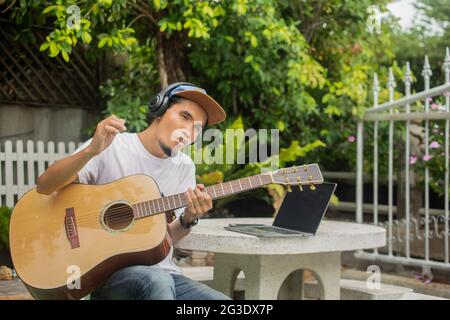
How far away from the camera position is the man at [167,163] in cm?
238

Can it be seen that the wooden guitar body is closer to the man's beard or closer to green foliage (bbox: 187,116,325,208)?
the man's beard

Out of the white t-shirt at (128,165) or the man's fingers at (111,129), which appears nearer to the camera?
the man's fingers at (111,129)

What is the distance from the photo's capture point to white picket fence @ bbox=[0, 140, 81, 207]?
6.06 meters

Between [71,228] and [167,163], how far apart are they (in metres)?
0.46

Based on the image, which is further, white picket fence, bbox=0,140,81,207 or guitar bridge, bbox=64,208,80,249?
white picket fence, bbox=0,140,81,207

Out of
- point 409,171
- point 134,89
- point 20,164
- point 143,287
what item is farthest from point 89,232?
point 134,89

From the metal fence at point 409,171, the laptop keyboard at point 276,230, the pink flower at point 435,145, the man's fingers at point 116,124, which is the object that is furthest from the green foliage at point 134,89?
the man's fingers at point 116,124

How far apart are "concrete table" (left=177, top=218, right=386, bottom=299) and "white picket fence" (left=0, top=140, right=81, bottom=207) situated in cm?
294

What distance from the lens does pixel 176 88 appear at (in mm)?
2535

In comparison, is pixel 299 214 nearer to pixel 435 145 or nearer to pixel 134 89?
pixel 435 145

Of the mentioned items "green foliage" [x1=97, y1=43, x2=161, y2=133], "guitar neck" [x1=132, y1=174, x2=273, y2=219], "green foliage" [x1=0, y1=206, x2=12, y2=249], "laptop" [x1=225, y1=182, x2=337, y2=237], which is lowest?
"green foliage" [x1=0, y1=206, x2=12, y2=249]

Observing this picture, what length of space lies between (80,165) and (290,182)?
0.80 metres

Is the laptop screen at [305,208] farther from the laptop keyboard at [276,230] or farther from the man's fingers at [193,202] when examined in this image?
the man's fingers at [193,202]

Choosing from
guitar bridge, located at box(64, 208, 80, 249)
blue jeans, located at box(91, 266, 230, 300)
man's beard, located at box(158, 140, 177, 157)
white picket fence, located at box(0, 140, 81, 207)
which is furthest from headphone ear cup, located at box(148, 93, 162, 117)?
white picket fence, located at box(0, 140, 81, 207)
